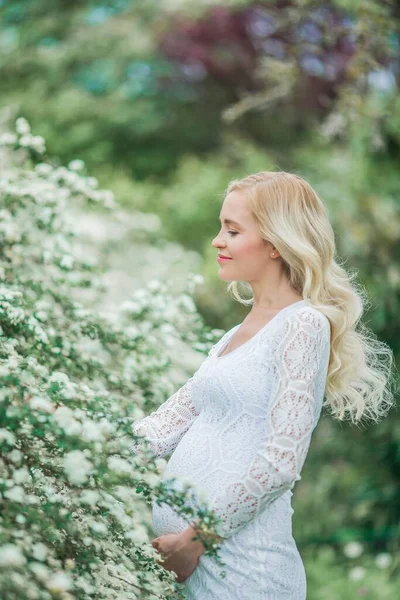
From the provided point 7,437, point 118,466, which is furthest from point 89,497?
point 7,437

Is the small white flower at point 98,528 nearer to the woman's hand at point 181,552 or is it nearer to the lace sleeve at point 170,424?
the woman's hand at point 181,552

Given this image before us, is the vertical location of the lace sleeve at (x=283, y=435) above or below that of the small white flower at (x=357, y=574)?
above

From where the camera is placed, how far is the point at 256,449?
6.49 feet

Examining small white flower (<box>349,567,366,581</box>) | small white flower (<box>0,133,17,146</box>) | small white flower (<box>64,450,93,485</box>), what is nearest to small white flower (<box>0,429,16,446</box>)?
small white flower (<box>64,450,93,485</box>)

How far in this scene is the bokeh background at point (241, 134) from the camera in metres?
5.16

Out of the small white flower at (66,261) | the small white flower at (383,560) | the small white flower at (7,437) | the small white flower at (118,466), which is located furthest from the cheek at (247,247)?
the small white flower at (383,560)

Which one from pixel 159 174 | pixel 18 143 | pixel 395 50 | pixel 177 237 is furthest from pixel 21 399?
pixel 159 174

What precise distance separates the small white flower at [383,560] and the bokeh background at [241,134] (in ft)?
0.12

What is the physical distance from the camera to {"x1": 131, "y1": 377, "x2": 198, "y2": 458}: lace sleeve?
2284mm

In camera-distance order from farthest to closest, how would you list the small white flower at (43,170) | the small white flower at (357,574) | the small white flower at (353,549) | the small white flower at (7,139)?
1. the small white flower at (353,549)
2. the small white flower at (357,574)
3. the small white flower at (43,170)
4. the small white flower at (7,139)

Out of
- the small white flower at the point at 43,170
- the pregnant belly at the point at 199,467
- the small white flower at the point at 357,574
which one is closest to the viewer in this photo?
the pregnant belly at the point at 199,467

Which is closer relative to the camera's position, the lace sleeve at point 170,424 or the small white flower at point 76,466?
the small white flower at point 76,466

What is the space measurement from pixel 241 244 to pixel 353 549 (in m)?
3.31

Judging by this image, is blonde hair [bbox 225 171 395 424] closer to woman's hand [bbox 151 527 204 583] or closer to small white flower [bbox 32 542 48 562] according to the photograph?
woman's hand [bbox 151 527 204 583]
